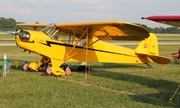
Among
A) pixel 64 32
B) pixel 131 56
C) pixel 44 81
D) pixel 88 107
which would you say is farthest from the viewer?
pixel 131 56

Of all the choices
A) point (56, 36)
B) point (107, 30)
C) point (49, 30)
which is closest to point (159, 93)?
point (107, 30)

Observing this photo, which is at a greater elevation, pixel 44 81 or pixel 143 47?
pixel 143 47

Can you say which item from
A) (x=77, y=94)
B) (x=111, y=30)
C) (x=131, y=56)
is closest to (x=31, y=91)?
(x=77, y=94)

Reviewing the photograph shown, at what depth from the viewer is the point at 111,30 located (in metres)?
11.7

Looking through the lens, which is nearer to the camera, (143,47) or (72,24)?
(72,24)

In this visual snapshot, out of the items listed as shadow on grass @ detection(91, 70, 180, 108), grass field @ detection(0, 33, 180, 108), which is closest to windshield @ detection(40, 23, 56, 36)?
grass field @ detection(0, 33, 180, 108)

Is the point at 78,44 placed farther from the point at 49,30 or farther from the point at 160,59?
the point at 160,59

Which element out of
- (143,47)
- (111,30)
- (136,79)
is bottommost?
(136,79)

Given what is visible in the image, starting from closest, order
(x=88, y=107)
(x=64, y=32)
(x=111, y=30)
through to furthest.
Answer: (x=88, y=107) → (x=111, y=30) → (x=64, y=32)

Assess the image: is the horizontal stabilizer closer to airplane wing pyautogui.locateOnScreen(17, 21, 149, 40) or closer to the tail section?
the tail section

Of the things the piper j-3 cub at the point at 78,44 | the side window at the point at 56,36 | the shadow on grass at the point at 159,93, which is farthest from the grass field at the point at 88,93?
the side window at the point at 56,36

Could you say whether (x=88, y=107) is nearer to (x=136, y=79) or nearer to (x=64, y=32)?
(x=136, y=79)

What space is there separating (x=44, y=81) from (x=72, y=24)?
10.2 feet

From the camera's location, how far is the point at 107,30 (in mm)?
11914
